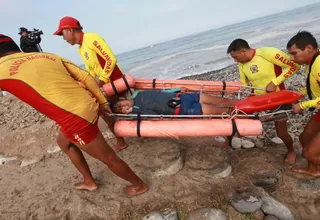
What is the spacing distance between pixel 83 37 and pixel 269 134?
389cm

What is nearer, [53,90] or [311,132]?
[53,90]

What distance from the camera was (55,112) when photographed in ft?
7.72

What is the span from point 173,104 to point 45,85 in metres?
1.81

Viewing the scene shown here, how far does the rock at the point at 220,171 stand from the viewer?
3.41 metres

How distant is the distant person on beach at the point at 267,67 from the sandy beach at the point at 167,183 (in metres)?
0.56

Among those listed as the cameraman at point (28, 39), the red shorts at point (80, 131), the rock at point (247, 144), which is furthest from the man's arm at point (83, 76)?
the cameraman at point (28, 39)

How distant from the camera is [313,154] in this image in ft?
9.92

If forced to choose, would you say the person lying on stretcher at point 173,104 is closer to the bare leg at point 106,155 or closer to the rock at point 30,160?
the bare leg at point 106,155

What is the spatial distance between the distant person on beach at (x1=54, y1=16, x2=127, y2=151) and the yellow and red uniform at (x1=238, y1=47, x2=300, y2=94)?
2102 mm

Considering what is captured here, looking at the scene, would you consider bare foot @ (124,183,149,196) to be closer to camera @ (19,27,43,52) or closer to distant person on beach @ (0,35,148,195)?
distant person on beach @ (0,35,148,195)

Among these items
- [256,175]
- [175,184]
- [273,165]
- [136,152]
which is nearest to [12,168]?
[136,152]

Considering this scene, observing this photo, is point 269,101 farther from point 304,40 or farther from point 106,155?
point 106,155

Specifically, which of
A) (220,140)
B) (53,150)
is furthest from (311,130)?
(53,150)

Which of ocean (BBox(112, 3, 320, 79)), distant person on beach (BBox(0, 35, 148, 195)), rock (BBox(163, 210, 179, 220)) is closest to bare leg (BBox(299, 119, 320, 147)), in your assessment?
rock (BBox(163, 210, 179, 220))
